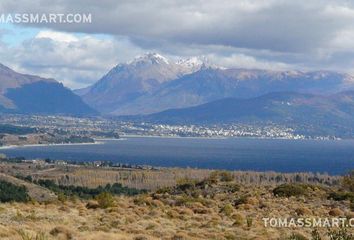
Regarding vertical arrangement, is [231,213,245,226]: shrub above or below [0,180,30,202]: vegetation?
above

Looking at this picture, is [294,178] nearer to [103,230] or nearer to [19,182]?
[19,182]

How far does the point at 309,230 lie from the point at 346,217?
213 inches

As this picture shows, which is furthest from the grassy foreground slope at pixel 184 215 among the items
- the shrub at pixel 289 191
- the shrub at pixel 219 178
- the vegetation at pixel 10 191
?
the vegetation at pixel 10 191

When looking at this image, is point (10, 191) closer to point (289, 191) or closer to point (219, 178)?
point (219, 178)

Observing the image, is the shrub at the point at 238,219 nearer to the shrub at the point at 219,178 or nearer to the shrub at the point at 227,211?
the shrub at the point at 227,211

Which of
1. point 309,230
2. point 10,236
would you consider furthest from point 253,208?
point 10,236

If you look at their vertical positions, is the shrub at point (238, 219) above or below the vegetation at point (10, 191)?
above

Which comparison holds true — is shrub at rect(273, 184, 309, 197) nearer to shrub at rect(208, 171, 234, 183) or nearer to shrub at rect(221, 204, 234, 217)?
shrub at rect(208, 171, 234, 183)

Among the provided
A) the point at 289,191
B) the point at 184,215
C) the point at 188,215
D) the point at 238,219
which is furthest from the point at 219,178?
the point at 238,219

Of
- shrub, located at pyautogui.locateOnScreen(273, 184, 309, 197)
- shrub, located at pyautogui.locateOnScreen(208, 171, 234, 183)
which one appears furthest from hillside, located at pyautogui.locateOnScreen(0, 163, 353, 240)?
shrub, located at pyautogui.locateOnScreen(208, 171, 234, 183)

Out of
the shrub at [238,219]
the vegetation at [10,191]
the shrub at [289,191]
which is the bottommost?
the vegetation at [10,191]

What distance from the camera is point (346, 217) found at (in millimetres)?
27844

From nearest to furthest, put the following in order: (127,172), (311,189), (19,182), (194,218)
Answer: (194,218)
(311,189)
(19,182)
(127,172)

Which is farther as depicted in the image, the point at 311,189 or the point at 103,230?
the point at 311,189
